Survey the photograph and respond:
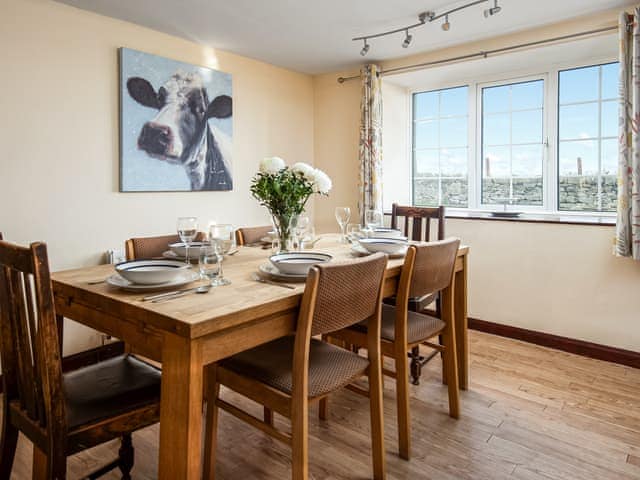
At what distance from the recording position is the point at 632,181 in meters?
2.77

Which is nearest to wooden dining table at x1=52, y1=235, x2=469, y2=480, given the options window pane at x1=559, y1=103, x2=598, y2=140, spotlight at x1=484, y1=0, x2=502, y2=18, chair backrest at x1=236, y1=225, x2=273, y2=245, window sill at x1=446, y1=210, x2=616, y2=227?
chair backrest at x1=236, y1=225, x2=273, y2=245

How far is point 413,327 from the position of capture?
7.10 ft

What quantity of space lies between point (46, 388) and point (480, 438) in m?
1.76

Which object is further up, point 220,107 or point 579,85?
point 579,85

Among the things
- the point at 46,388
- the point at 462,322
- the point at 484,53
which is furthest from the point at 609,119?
the point at 46,388

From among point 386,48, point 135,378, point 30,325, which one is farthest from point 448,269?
point 386,48

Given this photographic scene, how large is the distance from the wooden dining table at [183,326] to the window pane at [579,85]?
307cm

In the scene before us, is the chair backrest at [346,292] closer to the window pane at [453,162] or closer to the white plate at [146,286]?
the white plate at [146,286]

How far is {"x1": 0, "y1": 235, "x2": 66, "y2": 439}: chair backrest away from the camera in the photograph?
1.19m

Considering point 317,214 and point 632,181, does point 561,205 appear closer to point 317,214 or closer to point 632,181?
point 632,181

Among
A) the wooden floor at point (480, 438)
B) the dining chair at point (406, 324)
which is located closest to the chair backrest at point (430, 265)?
the dining chair at point (406, 324)

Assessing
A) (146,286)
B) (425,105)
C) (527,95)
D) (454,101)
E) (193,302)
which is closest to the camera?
(193,302)

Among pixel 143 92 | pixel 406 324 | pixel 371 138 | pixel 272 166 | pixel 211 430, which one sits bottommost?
pixel 211 430

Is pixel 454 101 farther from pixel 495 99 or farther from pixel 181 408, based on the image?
pixel 181 408
